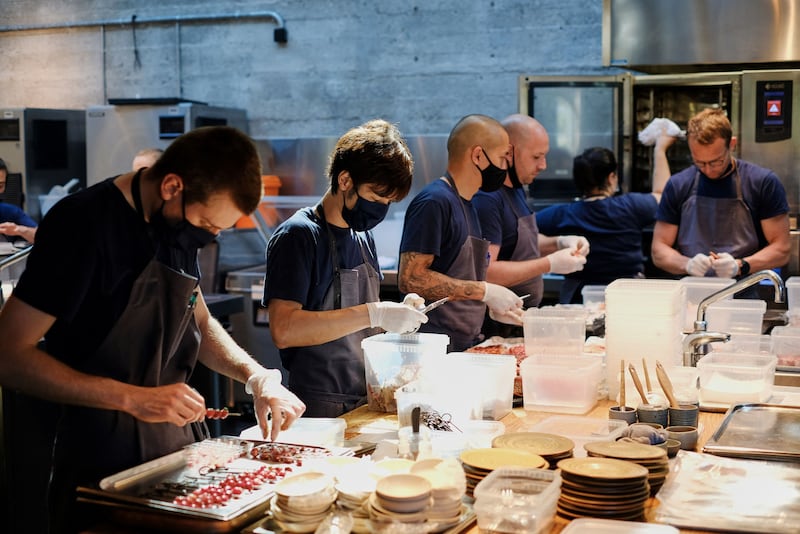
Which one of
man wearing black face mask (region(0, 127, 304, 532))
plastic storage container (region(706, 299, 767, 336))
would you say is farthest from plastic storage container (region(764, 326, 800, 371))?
man wearing black face mask (region(0, 127, 304, 532))

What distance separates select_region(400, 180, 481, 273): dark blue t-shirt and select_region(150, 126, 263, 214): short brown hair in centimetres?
159

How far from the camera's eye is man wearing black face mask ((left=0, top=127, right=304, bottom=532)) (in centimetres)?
206

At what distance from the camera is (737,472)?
83.4 inches

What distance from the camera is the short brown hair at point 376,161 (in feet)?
9.51

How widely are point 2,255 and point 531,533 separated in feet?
9.35

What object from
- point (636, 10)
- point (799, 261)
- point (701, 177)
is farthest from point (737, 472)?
point (636, 10)

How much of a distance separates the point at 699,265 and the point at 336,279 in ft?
8.59

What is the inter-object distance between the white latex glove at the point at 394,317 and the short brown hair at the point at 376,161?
0.35 metres

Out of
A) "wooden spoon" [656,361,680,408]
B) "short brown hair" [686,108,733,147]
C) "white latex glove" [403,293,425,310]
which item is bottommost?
"wooden spoon" [656,361,680,408]

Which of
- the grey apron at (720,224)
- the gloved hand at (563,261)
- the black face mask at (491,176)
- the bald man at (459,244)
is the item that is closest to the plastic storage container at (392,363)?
the bald man at (459,244)

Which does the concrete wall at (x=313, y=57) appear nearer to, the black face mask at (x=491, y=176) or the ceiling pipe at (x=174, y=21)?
the ceiling pipe at (x=174, y=21)

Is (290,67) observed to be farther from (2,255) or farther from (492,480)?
(492,480)

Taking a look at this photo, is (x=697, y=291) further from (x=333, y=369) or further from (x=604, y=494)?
(x=604, y=494)

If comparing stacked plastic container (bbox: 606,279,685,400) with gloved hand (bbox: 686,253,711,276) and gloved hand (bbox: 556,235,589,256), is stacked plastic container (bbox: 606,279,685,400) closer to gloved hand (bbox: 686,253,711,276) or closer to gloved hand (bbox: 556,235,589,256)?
gloved hand (bbox: 556,235,589,256)
